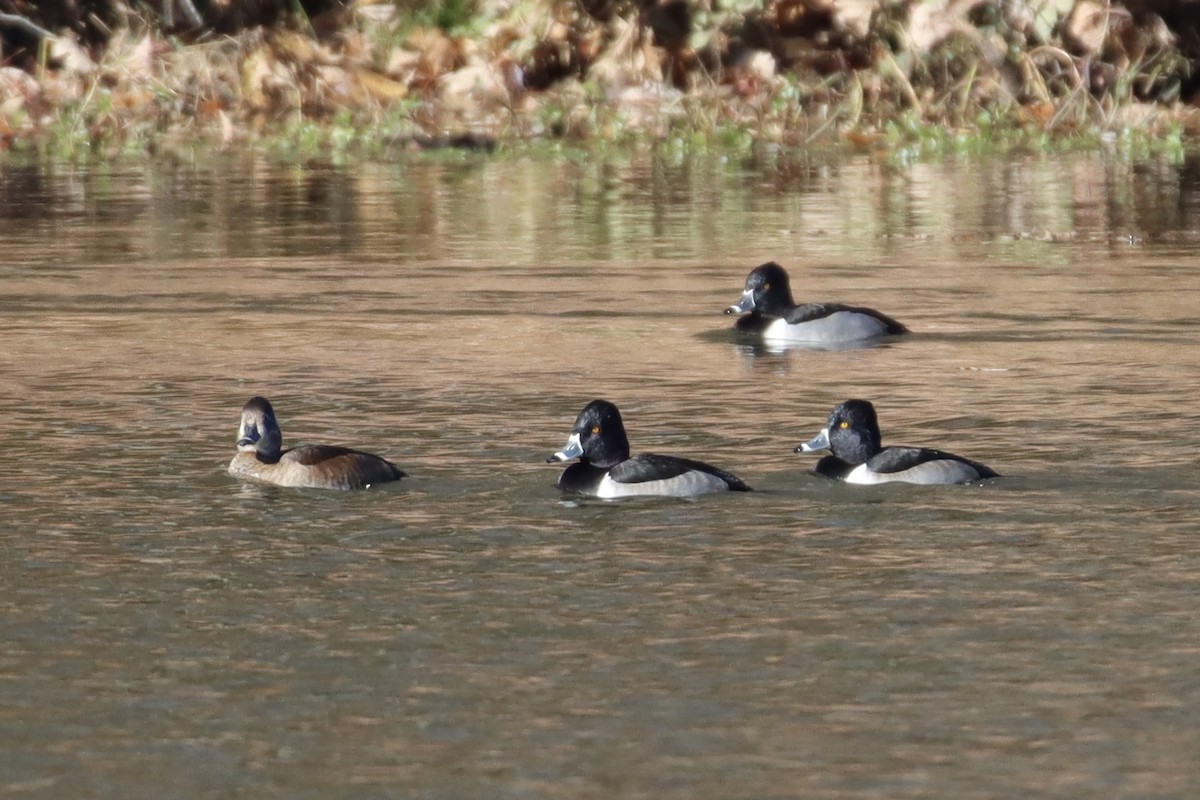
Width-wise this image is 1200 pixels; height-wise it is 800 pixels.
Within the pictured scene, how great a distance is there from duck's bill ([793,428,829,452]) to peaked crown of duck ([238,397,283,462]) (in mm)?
2016

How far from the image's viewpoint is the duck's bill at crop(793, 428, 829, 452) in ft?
32.8

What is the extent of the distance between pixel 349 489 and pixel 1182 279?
7.72 metres

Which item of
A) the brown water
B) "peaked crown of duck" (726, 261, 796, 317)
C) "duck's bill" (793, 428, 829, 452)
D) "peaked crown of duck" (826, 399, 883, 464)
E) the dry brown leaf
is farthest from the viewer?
the dry brown leaf

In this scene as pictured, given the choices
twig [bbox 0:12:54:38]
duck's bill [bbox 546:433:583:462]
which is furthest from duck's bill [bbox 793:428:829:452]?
twig [bbox 0:12:54:38]

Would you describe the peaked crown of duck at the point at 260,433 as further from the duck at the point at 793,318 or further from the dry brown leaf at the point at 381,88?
the dry brown leaf at the point at 381,88

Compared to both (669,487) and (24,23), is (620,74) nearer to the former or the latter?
(24,23)

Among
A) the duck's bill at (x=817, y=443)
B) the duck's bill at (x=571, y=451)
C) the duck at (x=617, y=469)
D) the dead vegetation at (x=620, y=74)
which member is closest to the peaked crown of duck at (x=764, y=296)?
the duck's bill at (x=817, y=443)

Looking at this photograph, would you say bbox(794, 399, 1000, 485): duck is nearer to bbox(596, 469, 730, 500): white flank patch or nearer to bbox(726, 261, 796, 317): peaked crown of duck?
bbox(596, 469, 730, 500): white flank patch

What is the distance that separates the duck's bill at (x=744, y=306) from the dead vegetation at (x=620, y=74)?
13655 mm

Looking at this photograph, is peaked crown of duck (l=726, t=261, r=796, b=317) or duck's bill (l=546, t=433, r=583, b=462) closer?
duck's bill (l=546, t=433, r=583, b=462)

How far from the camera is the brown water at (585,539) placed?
628 cm

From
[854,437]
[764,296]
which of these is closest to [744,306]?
[764,296]

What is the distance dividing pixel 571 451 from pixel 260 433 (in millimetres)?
1204

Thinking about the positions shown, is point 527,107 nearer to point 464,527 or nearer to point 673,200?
point 673,200
